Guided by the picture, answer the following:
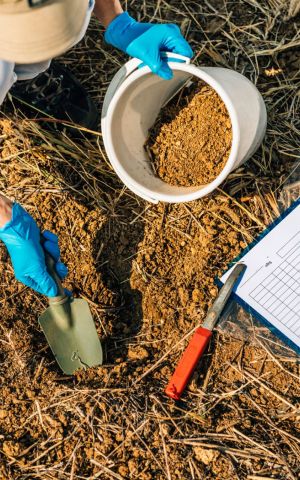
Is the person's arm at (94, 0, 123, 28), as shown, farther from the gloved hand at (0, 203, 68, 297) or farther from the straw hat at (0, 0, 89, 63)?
the gloved hand at (0, 203, 68, 297)

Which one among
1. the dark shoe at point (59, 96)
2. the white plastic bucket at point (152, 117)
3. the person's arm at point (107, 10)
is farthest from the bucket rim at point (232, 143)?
the dark shoe at point (59, 96)

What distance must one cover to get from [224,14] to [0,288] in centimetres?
118

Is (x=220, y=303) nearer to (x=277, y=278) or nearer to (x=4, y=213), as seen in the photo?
(x=277, y=278)

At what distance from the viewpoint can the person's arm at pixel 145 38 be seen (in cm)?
151

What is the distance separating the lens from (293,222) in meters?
1.78

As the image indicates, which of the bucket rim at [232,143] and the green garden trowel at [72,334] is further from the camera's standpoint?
the green garden trowel at [72,334]

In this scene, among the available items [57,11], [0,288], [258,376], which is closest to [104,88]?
[0,288]

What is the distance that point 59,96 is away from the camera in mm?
1870

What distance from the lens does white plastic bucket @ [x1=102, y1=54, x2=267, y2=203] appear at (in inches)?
58.4

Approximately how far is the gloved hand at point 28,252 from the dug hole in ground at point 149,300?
15cm

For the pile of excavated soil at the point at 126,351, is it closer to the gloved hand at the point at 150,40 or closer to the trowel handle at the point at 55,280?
the trowel handle at the point at 55,280

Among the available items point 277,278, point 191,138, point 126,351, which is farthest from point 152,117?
point 126,351

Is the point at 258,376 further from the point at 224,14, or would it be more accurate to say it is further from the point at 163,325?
the point at 224,14

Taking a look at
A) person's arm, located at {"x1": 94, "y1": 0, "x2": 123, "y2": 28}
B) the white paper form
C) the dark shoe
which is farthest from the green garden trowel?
person's arm, located at {"x1": 94, "y1": 0, "x2": 123, "y2": 28}
